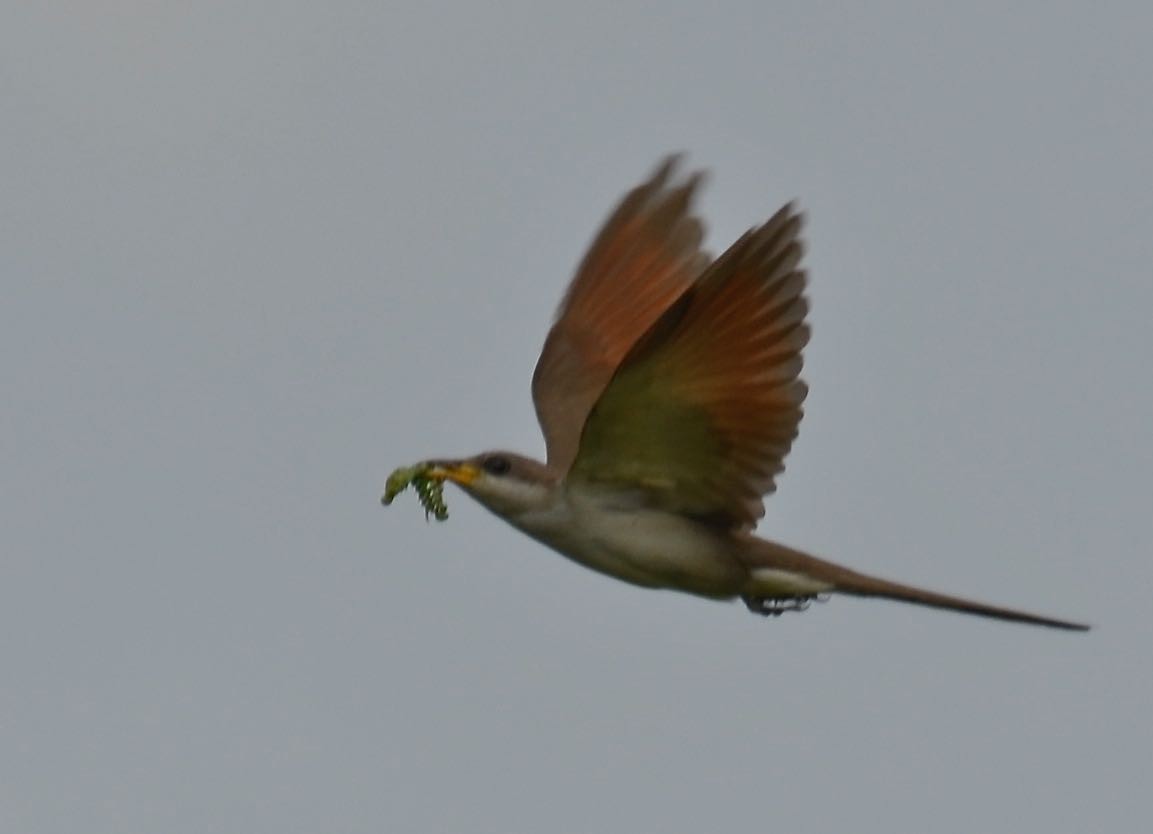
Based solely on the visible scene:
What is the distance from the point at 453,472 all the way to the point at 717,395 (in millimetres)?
1308

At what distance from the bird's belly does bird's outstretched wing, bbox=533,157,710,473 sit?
1.96m

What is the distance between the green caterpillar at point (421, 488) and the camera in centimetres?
1205

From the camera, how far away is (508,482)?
1165cm

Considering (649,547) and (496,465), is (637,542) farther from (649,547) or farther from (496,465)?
(496,465)

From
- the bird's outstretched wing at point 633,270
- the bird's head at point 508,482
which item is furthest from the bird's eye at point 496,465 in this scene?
the bird's outstretched wing at point 633,270

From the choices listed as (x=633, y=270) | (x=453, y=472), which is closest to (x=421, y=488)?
(x=453, y=472)

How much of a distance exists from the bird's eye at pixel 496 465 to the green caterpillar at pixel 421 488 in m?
0.34

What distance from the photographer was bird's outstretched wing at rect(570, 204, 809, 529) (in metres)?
10.9

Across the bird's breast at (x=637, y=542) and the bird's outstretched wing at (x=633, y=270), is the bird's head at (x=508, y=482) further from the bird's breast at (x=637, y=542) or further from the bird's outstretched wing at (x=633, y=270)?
the bird's outstretched wing at (x=633, y=270)

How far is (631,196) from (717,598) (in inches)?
109

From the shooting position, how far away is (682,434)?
453 inches

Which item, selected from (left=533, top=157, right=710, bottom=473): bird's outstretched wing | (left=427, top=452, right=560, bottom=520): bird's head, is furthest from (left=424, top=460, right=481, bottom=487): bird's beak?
(left=533, top=157, right=710, bottom=473): bird's outstretched wing

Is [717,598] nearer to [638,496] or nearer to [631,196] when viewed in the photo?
[638,496]

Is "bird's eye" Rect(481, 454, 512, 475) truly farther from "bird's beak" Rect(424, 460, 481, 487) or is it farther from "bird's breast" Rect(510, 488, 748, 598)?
"bird's breast" Rect(510, 488, 748, 598)
